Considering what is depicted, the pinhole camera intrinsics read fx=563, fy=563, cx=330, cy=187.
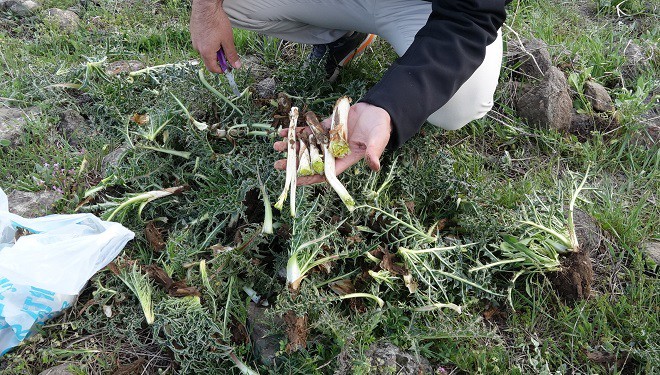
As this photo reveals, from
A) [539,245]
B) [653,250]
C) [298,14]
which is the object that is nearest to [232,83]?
[298,14]

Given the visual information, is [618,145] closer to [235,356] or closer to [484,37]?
[484,37]

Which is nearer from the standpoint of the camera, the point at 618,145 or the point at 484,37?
the point at 484,37

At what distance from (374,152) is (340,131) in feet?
0.54

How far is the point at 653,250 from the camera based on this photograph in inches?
93.4

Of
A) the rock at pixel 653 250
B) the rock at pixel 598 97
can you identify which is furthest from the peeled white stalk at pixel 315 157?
the rock at pixel 598 97

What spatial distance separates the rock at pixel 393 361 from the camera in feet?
5.98

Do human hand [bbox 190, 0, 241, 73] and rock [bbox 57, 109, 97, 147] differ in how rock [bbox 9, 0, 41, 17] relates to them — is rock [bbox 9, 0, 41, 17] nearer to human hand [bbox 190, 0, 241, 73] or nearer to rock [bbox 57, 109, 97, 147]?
rock [bbox 57, 109, 97, 147]

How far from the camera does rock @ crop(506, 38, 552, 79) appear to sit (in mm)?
3143

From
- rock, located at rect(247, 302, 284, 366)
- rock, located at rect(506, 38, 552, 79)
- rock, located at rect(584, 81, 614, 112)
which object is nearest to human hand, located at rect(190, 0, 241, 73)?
rock, located at rect(247, 302, 284, 366)

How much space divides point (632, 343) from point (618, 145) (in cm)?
123

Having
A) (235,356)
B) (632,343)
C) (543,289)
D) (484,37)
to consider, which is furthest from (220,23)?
(632,343)

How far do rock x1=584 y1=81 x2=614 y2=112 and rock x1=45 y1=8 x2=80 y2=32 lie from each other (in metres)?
3.14

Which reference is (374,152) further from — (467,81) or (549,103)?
(549,103)

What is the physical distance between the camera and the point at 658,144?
9.44 feet
